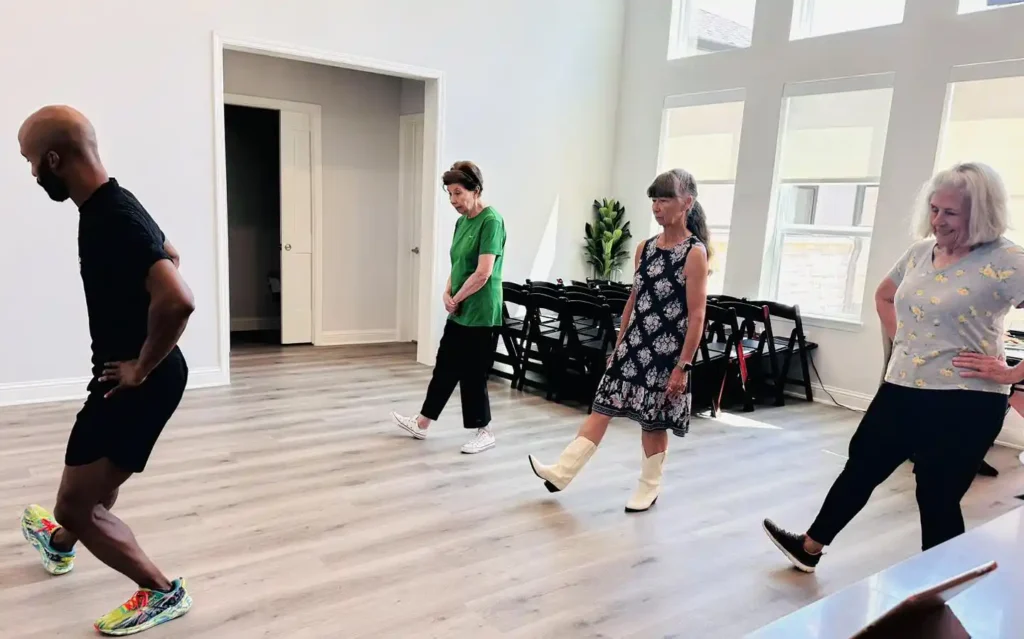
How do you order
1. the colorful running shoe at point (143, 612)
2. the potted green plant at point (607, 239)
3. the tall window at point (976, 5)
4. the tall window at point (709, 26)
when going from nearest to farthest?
the colorful running shoe at point (143, 612), the tall window at point (976, 5), the tall window at point (709, 26), the potted green plant at point (607, 239)

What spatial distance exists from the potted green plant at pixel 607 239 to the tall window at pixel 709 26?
1.59 m

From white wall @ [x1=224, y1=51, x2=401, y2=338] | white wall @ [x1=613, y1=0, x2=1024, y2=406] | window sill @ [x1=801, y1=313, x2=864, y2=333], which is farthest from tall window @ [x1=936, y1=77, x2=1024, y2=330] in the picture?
white wall @ [x1=224, y1=51, x2=401, y2=338]

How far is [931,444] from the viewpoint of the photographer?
2213 millimetres

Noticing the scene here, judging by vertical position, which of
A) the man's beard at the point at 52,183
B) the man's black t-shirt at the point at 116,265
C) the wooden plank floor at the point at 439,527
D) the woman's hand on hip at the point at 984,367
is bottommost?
the wooden plank floor at the point at 439,527

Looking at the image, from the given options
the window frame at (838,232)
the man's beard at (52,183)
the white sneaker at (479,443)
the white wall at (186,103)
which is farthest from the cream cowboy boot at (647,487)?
the white wall at (186,103)

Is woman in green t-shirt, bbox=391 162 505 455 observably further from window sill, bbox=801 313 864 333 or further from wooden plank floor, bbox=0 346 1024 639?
window sill, bbox=801 313 864 333

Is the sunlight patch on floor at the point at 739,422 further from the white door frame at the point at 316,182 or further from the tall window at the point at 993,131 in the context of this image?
the white door frame at the point at 316,182

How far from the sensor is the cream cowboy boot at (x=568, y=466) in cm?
316

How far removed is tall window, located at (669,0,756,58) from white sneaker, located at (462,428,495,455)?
4.35 metres

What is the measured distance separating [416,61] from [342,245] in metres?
2.04

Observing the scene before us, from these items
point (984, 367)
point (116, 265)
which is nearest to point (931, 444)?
point (984, 367)

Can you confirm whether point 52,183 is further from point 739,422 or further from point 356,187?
point 356,187

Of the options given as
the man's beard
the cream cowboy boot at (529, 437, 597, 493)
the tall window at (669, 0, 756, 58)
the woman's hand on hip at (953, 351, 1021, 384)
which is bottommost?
the cream cowboy boot at (529, 437, 597, 493)

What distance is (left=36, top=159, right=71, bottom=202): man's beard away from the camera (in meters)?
1.88
